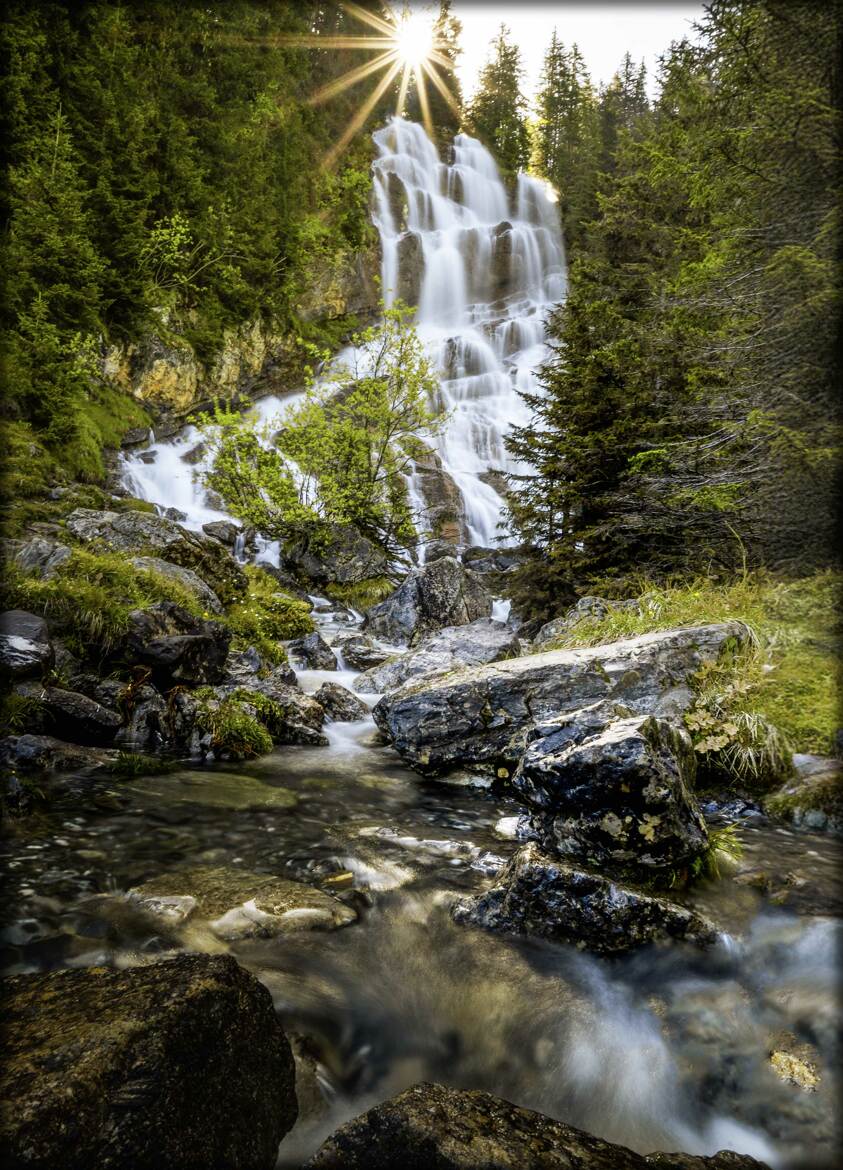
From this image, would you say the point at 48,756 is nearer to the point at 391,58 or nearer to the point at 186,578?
the point at 186,578

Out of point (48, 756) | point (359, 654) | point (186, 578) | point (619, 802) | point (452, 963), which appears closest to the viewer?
point (452, 963)

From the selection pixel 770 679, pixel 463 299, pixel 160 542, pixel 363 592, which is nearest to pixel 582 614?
pixel 770 679

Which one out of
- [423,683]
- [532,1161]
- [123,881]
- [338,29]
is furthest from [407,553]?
[338,29]

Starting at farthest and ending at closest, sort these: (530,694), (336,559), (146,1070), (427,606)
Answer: (336,559) < (427,606) < (530,694) < (146,1070)

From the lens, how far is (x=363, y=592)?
14.9m

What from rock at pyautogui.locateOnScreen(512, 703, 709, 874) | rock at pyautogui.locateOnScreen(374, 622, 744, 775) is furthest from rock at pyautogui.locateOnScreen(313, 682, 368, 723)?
rock at pyautogui.locateOnScreen(512, 703, 709, 874)

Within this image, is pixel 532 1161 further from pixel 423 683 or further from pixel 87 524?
pixel 87 524

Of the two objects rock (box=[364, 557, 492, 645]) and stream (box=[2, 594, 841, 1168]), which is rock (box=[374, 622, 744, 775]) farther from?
rock (box=[364, 557, 492, 645])

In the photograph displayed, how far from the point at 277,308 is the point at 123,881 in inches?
1000

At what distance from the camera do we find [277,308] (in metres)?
24.3

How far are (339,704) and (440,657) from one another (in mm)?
1657

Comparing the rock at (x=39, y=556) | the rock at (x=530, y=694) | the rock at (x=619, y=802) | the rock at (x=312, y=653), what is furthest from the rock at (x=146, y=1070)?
the rock at (x=312, y=653)

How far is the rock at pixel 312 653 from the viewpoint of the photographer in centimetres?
980

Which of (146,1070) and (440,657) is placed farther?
(440,657)
